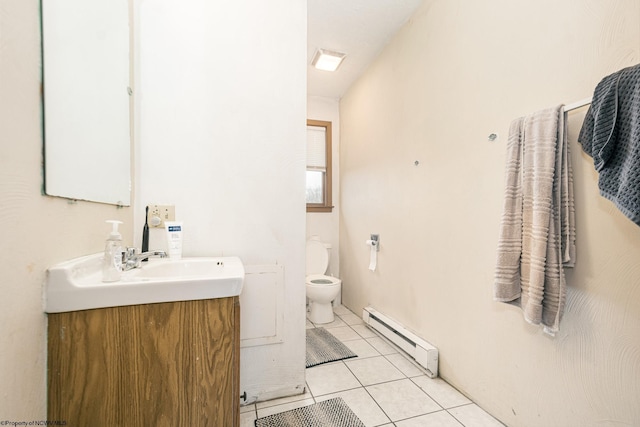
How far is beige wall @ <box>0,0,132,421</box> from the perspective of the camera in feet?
1.98

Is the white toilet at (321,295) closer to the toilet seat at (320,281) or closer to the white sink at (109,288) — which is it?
the toilet seat at (320,281)

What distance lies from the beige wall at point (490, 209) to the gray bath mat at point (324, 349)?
0.51 meters

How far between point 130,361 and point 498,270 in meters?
1.39

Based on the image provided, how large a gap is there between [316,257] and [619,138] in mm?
2527

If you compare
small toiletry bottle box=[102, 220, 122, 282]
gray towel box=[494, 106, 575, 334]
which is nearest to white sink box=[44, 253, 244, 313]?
A: small toiletry bottle box=[102, 220, 122, 282]

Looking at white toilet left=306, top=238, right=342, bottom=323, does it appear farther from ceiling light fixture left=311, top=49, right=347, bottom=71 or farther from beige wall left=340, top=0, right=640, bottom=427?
ceiling light fixture left=311, top=49, right=347, bottom=71

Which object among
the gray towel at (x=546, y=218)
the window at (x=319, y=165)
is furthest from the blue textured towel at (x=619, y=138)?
the window at (x=319, y=165)

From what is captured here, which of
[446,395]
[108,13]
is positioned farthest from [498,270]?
[108,13]

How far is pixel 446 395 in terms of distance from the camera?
61.5 inches

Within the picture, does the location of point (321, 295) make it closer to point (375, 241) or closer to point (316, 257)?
point (316, 257)

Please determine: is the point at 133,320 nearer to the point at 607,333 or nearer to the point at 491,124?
the point at 607,333

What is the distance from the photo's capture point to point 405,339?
1.99 m

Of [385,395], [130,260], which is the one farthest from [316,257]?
[130,260]

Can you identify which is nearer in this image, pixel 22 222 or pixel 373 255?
pixel 22 222
